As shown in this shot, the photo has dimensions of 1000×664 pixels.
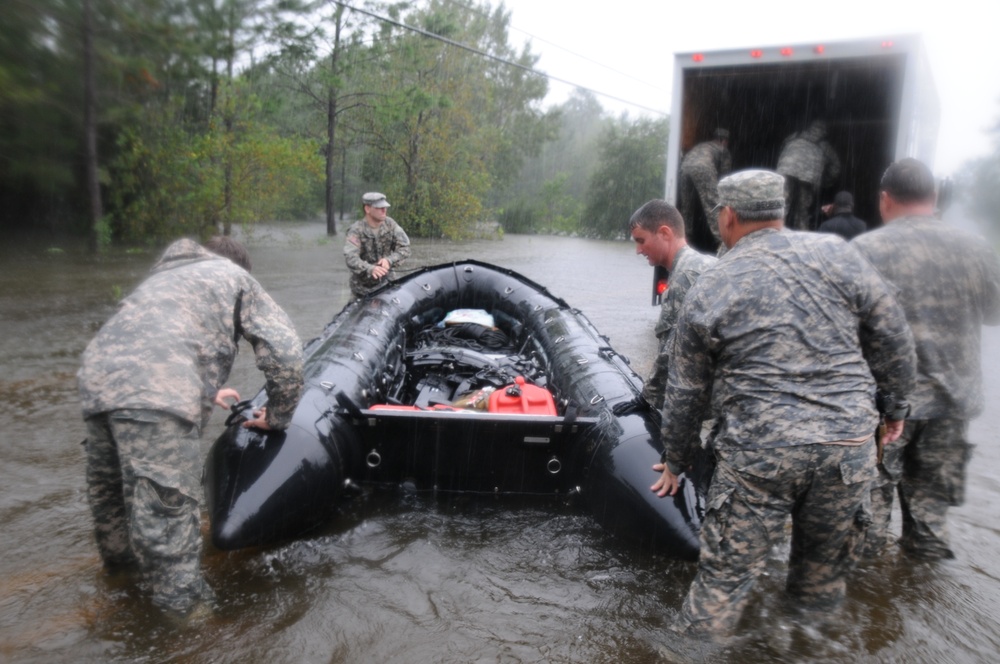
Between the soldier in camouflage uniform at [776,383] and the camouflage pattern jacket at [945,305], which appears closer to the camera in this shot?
the soldier in camouflage uniform at [776,383]

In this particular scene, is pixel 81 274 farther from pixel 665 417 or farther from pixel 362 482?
pixel 665 417

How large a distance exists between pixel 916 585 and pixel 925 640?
41 centimetres

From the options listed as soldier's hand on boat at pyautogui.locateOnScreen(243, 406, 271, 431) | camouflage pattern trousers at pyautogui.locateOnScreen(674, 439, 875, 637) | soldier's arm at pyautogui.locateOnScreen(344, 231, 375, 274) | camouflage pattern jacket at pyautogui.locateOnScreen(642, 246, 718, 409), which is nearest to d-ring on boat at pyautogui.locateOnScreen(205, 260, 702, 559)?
soldier's hand on boat at pyautogui.locateOnScreen(243, 406, 271, 431)

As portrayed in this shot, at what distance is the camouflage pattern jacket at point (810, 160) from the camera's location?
6.94 m

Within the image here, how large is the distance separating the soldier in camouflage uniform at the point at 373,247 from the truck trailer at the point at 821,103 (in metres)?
2.73

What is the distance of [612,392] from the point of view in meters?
4.25

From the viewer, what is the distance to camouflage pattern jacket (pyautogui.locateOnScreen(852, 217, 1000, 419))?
323 centimetres

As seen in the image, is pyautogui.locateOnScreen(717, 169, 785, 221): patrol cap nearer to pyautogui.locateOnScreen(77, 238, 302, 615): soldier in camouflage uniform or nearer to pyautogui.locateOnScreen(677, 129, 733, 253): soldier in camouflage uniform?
pyautogui.locateOnScreen(77, 238, 302, 615): soldier in camouflage uniform

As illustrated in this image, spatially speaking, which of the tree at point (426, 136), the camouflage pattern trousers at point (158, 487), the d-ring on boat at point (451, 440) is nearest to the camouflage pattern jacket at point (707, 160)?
the d-ring on boat at point (451, 440)

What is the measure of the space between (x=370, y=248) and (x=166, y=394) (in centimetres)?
511

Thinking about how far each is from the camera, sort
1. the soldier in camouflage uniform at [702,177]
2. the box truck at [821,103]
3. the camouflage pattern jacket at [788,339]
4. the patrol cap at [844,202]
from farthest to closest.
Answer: the soldier in camouflage uniform at [702,177] → the patrol cap at [844,202] → the box truck at [821,103] → the camouflage pattern jacket at [788,339]

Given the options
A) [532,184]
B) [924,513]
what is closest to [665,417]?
[924,513]

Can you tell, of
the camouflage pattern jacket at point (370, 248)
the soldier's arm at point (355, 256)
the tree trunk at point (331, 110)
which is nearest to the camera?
the soldier's arm at point (355, 256)

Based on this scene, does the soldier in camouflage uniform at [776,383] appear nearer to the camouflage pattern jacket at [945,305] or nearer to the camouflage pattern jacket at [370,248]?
the camouflage pattern jacket at [945,305]
